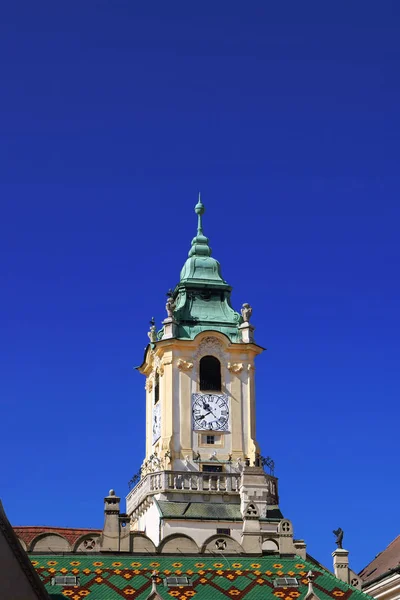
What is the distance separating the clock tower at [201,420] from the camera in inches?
3091

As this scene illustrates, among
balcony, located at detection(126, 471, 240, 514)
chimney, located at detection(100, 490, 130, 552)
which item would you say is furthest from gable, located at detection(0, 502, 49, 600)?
balcony, located at detection(126, 471, 240, 514)

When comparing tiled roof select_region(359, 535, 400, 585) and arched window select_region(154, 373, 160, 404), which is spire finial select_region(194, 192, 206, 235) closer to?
arched window select_region(154, 373, 160, 404)

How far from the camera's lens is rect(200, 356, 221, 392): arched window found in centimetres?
8562

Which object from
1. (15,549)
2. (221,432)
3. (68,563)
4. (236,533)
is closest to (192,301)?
(221,432)

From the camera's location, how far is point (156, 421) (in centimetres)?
8719

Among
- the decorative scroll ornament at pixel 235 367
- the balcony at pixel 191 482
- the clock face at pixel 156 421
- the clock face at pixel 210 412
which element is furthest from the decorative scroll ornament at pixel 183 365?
the balcony at pixel 191 482

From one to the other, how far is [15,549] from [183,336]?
42090mm

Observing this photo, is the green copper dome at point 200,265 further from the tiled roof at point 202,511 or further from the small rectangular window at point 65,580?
the small rectangular window at point 65,580

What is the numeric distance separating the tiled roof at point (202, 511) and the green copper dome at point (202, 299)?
12473 millimetres

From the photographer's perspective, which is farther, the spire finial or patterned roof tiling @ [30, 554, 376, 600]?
the spire finial

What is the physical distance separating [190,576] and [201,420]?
28.7 metres

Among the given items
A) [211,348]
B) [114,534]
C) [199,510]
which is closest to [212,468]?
[199,510]

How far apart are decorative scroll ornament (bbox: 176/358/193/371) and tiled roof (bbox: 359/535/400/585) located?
23430 millimetres

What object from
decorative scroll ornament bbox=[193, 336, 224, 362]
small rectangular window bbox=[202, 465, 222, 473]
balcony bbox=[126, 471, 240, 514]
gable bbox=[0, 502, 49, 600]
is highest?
decorative scroll ornament bbox=[193, 336, 224, 362]
